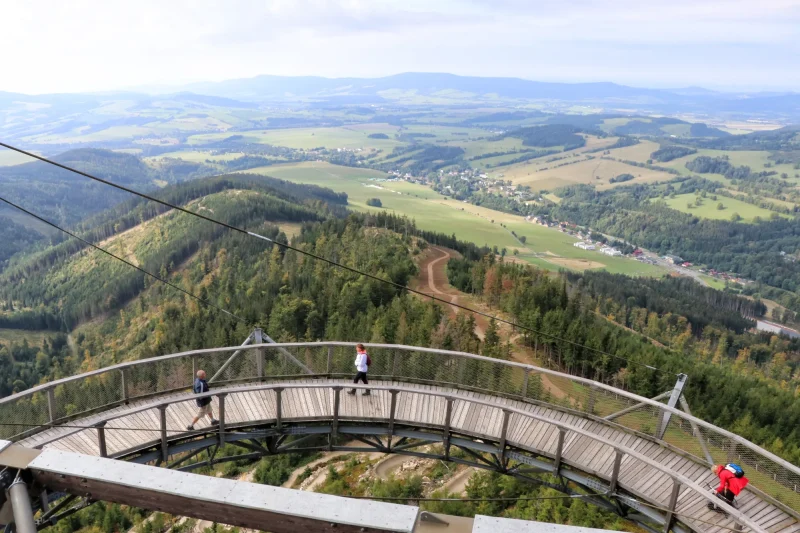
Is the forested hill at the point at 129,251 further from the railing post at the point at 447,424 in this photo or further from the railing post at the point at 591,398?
the railing post at the point at 591,398

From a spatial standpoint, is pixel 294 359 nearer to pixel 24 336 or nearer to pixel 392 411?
pixel 392 411

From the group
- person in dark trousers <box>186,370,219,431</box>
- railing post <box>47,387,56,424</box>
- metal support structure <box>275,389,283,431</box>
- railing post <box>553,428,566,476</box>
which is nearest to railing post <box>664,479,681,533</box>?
railing post <box>553,428,566,476</box>

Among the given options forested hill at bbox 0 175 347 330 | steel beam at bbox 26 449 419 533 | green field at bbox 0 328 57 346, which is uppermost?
steel beam at bbox 26 449 419 533

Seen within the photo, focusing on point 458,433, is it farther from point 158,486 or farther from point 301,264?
point 301,264

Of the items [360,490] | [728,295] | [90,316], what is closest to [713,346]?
[728,295]

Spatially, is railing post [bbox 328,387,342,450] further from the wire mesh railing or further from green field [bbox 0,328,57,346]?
green field [bbox 0,328,57,346]

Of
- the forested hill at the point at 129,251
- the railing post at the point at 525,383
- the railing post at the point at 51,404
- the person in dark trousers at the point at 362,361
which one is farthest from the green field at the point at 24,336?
the railing post at the point at 525,383
